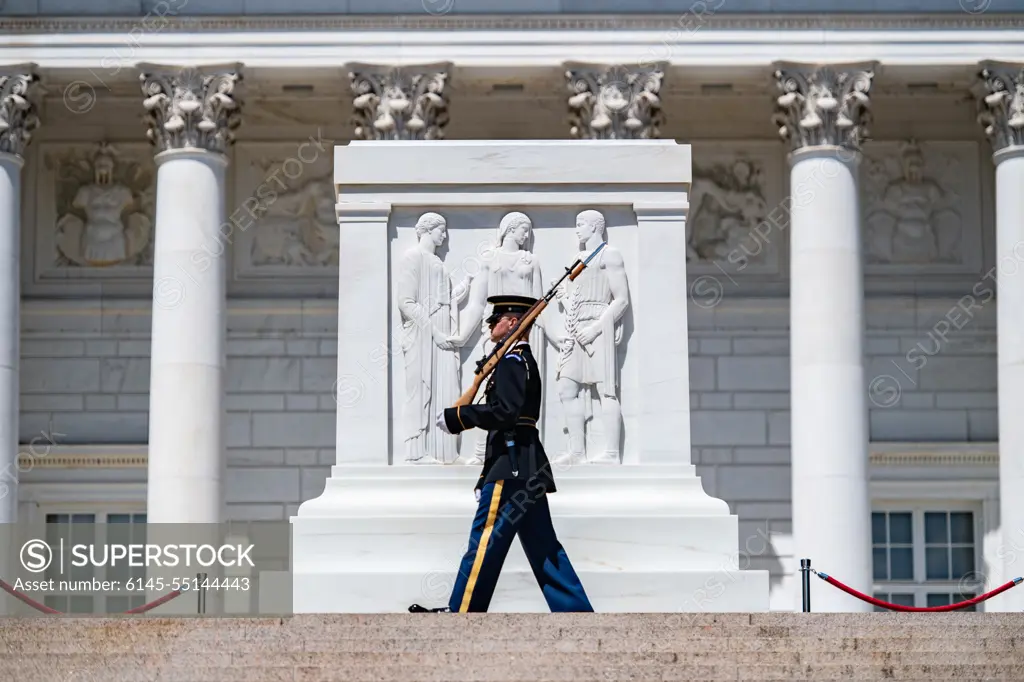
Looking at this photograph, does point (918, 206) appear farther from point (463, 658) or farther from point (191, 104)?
point (463, 658)

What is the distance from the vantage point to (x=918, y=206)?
46.8 m

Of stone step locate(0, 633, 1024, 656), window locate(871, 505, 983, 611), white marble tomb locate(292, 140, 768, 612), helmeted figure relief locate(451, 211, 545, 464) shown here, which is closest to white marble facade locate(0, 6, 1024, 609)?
window locate(871, 505, 983, 611)

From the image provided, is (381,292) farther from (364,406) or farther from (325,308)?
(325,308)

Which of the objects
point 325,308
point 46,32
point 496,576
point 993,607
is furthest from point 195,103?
point 496,576

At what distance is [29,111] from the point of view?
42.3m

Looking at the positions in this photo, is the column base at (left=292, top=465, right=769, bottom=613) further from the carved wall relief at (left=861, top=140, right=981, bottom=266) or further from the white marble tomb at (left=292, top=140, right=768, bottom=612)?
the carved wall relief at (left=861, top=140, right=981, bottom=266)

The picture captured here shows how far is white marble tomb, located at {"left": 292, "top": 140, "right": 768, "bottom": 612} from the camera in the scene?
22.6m

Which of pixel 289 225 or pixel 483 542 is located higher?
pixel 289 225

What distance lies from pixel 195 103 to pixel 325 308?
6.32 meters

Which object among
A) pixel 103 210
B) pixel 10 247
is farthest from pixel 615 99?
pixel 103 210

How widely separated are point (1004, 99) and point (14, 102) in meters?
18.2

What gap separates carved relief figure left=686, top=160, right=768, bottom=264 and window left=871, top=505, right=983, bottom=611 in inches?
241

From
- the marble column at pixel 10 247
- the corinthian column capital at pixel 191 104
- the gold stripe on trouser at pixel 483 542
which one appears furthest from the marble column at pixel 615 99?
the gold stripe on trouser at pixel 483 542

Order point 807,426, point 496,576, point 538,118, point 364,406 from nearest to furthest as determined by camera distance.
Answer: point 496,576
point 364,406
point 807,426
point 538,118
